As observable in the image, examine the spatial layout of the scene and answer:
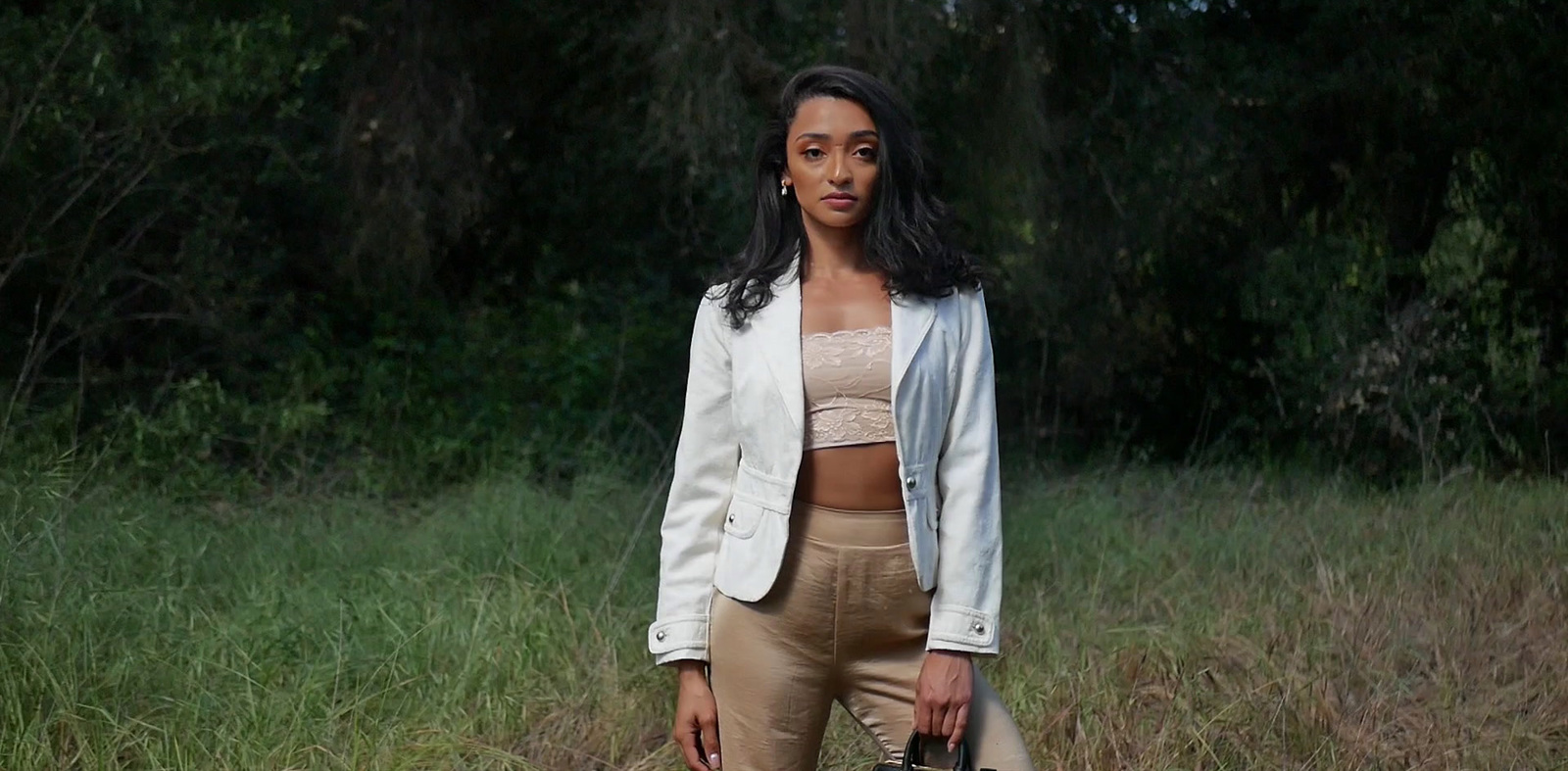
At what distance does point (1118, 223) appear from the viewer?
843 centimetres

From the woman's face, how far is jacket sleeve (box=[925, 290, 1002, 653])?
0.21m

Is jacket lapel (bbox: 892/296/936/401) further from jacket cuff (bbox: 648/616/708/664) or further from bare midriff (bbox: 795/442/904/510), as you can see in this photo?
jacket cuff (bbox: 648/616/708/664)

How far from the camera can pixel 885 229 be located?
223cm

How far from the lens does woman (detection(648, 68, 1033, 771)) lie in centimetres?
213

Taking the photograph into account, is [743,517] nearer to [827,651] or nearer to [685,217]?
[827,651]

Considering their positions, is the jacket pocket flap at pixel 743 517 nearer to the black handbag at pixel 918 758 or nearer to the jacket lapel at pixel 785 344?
the jacket lapel at pixel 785 344

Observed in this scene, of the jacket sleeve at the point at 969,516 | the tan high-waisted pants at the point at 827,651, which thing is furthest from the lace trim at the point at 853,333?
the tan high-waisted pants at the point at 827,651

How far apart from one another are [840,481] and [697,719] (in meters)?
0.40

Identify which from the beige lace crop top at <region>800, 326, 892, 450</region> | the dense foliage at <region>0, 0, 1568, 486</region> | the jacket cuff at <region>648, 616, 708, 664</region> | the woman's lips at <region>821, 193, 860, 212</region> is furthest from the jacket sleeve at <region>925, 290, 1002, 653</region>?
the dense foliage at <region>0, 0, 1568, 486</region>

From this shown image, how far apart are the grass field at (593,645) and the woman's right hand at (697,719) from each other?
1419mm

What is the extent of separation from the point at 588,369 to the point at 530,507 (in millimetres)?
3009

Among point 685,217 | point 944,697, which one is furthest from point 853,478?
point 685,217

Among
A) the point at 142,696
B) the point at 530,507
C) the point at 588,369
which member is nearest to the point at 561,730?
the point at 142,696

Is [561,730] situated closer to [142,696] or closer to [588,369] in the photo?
[142,696]
